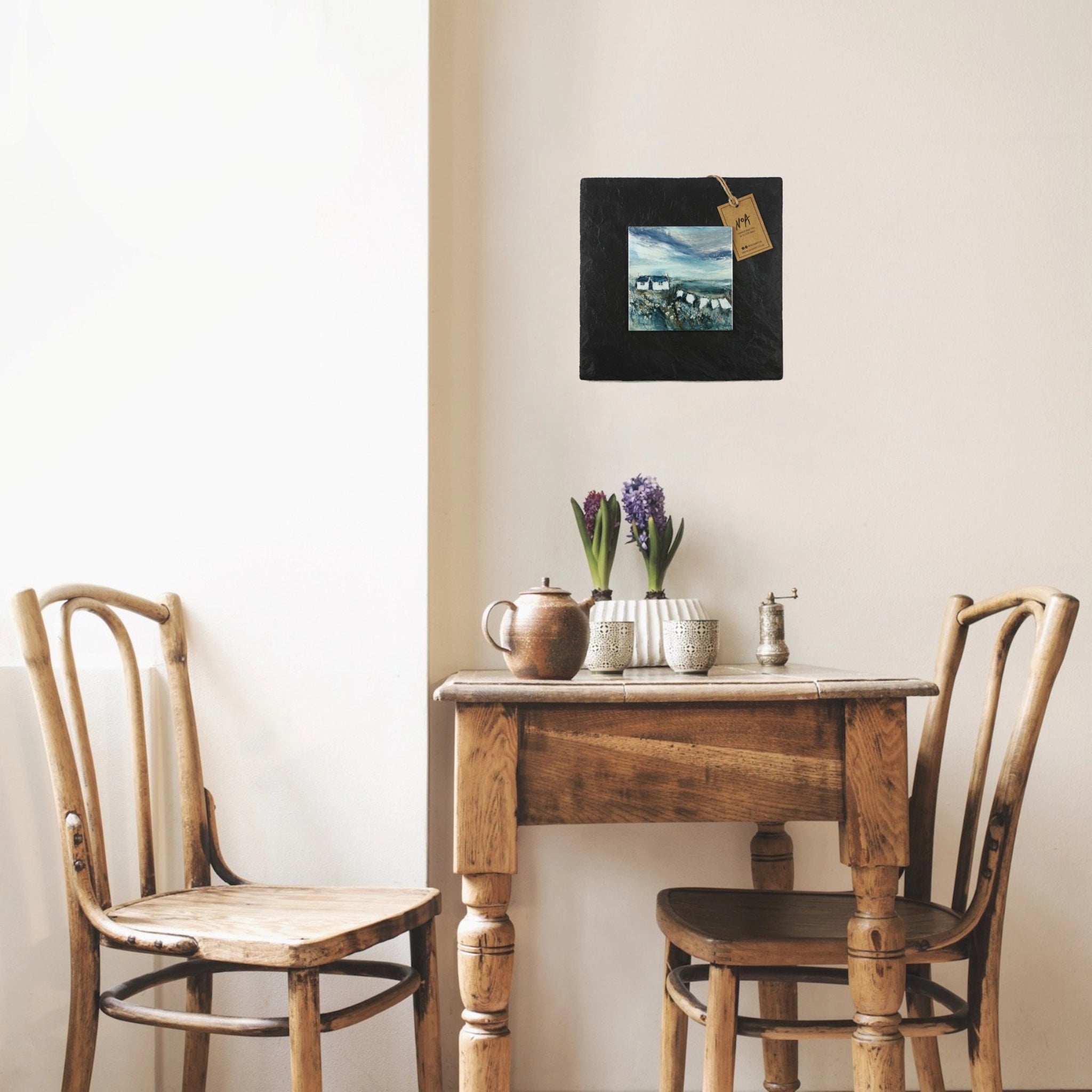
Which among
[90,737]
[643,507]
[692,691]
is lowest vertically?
[90,737]

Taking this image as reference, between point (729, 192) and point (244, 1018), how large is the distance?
1676mm

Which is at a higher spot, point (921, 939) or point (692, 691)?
point (692, 691)

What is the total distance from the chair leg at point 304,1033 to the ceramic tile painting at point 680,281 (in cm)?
132

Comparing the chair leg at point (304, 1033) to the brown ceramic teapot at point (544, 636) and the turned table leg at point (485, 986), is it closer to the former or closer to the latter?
the turned table leg at point (485, 986)

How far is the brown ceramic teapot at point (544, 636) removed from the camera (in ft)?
4.64

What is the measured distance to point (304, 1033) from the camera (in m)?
1.24

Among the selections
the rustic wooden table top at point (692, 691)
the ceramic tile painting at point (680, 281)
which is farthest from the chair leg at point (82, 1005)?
the ceramic tile painting at point (680, 281)

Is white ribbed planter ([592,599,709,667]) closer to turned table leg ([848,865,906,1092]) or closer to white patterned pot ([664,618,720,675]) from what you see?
white patterned pot ([664,618,720,675])

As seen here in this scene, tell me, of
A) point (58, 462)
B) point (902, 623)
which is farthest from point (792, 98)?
point (58, 462)

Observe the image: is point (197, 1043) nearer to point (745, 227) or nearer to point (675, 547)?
point (675, 547)

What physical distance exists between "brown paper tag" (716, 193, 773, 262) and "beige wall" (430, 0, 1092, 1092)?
7 cm

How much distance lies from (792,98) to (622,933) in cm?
167

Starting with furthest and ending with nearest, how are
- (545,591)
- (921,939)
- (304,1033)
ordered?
1. (545,591)
2. (921,939)
3. (304,1033)

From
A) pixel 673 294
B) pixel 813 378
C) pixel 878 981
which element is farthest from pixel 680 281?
pixel 878 981
